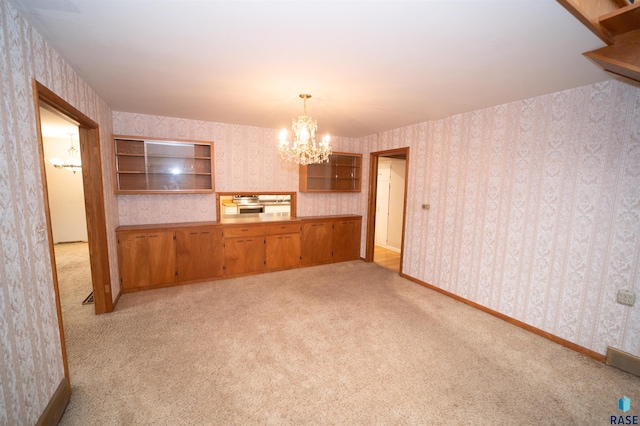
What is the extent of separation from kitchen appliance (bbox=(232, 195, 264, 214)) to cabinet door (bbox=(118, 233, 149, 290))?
2.58 meters

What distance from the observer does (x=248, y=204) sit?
20.1 feet

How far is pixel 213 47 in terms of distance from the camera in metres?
1.87

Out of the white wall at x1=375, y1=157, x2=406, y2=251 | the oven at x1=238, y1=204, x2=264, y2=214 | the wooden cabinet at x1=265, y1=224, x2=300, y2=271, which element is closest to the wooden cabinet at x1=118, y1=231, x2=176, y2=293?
the wooden cabinet at x1=265, y1=224, x2=300, y2=271

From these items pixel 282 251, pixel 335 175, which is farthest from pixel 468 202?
pixel 282 251

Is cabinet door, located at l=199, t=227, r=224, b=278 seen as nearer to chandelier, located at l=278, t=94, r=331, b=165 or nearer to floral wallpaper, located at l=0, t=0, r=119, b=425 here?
chandelier, located at l=278, t=94, r=331, b=165

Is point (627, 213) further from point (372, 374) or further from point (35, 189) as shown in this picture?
point (35, 189)

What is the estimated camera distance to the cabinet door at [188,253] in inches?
151

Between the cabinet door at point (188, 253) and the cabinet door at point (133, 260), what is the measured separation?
1.32ft

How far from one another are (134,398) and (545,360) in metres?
3.38

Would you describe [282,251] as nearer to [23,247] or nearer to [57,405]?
[57,405]

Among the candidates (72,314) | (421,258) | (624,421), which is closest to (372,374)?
(624,421)

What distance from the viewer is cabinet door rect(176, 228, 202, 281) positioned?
151 inches

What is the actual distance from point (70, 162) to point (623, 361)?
933cm

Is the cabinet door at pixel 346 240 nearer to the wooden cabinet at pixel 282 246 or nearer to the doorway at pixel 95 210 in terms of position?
the wooden cabinet at pixel 282 246
